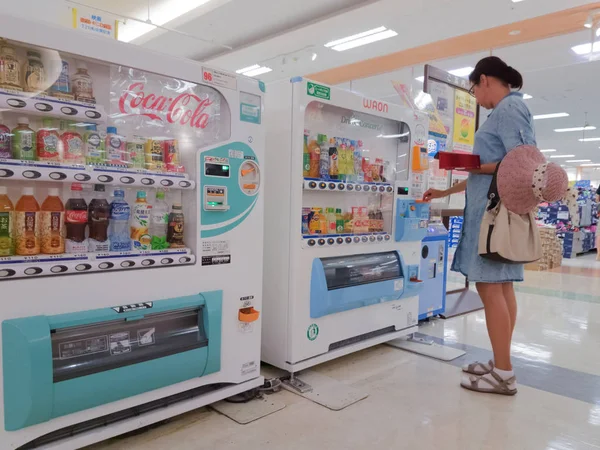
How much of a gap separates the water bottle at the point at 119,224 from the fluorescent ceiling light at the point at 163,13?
4.79m

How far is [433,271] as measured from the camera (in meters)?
4.04

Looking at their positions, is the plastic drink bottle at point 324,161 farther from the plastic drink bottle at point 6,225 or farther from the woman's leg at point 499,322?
the plastic drink bottle at point 6,225

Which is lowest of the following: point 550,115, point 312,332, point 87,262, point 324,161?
point 312,332

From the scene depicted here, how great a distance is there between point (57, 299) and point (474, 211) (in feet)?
7.31

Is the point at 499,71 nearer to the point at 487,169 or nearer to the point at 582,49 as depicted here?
the point at 487,169

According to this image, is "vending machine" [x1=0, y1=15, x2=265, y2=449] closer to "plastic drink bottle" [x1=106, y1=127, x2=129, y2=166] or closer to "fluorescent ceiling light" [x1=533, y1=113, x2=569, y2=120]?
"plastic drink bottle" [x1=106, y1=127, x2=129, y2=166]

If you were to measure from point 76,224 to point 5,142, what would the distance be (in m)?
0.42

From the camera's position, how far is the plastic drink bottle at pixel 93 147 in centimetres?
192

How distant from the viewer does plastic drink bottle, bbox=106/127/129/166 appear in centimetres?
199

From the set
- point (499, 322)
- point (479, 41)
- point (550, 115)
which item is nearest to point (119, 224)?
point (499, 322)

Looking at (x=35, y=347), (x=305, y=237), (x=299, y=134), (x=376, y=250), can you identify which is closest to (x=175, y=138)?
(x=299, y=134)

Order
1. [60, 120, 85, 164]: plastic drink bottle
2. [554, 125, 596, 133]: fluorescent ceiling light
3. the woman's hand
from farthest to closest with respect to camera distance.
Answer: [554, 125, 596, 133]: fluorescent ceiling light
the woman's hand
[60, 120, 85, 164]: plastic drink bottle

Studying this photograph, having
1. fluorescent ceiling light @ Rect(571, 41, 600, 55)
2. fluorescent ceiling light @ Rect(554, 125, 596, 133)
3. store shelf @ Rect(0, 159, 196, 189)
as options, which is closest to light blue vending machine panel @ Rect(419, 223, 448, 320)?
store shelf @ Rect(0, 159, 196, 189)

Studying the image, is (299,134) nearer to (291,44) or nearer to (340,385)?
(340,385)
